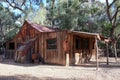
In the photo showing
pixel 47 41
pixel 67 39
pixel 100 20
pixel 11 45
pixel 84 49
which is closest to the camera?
pixel 67 39

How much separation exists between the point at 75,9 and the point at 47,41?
1213 centimetres

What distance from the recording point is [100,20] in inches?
1192

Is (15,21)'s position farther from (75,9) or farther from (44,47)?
(44,47)

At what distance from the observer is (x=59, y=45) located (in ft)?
53.5

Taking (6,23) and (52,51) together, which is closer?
(52,51)

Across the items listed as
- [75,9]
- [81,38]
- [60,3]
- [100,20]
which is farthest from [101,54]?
[81,38]

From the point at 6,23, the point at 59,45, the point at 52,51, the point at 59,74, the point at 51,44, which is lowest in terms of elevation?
the point at 59,74

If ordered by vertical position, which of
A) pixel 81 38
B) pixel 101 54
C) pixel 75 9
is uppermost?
pixel 75 9

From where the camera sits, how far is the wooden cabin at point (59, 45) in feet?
52.5

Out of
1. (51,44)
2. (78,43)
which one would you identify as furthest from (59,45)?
(78,43)

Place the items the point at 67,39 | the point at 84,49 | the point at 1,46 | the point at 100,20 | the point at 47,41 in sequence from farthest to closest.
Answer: the point at 100,20
the point at 1,46
the point at 84,49
the point at 47,41
the point at 67,39

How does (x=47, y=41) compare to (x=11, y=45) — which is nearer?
(x=47, y=41)

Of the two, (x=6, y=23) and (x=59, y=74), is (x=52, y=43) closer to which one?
(x=59, y=74)

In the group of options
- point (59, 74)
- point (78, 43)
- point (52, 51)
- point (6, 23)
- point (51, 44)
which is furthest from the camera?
point (6, 23)
